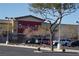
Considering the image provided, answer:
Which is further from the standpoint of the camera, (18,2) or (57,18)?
(57,18)

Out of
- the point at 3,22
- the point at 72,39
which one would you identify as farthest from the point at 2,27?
the point at 72,39

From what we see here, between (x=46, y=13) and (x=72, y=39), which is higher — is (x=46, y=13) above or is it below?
above

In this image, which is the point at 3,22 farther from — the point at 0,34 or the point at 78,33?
the point at 78,33

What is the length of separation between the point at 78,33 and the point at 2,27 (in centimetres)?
568

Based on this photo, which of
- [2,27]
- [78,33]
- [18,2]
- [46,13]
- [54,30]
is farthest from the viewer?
[54,30]

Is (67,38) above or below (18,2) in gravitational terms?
below

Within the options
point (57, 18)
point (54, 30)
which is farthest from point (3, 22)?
point (54, 30)

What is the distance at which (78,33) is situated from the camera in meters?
12.0

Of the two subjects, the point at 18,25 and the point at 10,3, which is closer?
the point at 10,3

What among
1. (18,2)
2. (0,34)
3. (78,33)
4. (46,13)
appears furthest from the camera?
(78,33)

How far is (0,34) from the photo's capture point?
6684 mm

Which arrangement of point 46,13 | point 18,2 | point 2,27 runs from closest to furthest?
point 18,2, point 2,27, point 46,13

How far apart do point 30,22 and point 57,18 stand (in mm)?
4848

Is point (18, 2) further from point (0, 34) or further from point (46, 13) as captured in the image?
point (46, 13)
